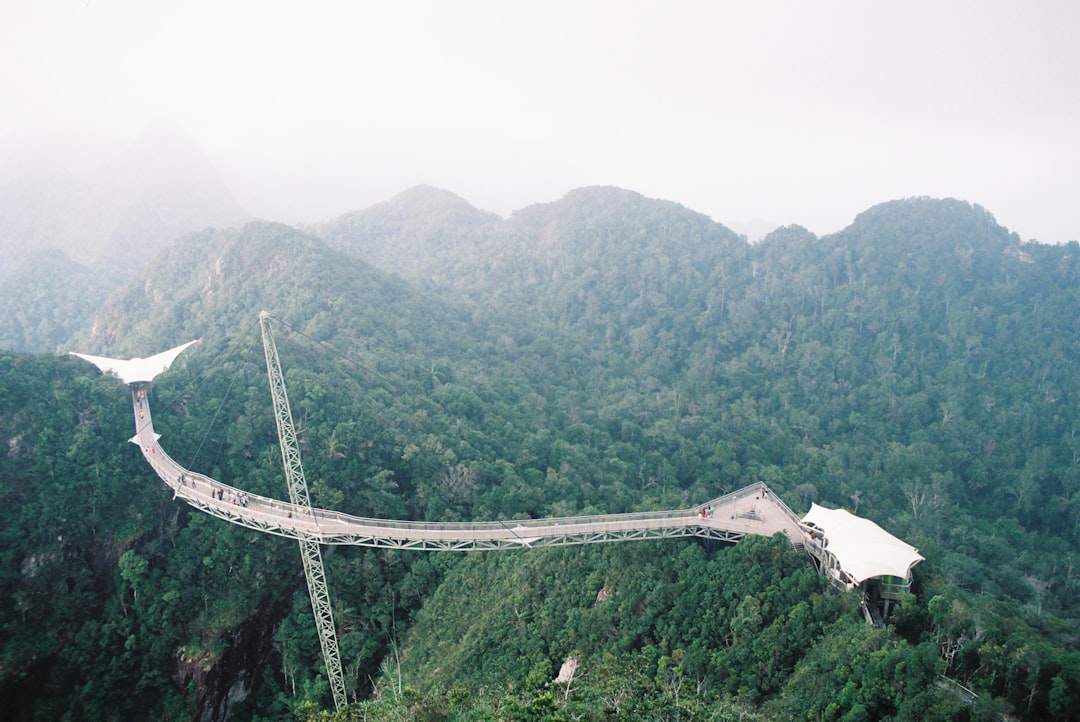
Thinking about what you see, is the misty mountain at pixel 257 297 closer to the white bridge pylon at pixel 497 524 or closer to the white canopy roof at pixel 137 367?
the white canopy roof at pixel 137 367

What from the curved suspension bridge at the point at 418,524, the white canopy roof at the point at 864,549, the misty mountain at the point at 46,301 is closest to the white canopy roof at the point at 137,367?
the curved suspension bridge at the point at 418,524

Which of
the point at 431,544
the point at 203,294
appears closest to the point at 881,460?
the point at 431,544

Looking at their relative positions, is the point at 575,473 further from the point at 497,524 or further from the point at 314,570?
the point at 314,570

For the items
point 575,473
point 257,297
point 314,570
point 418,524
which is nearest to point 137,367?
point 257,297

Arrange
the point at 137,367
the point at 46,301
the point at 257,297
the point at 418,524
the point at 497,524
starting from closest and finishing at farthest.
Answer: the point at 418,524
the point at 497,524
the point at 137,367
the point at 257,297
the point at 46,301

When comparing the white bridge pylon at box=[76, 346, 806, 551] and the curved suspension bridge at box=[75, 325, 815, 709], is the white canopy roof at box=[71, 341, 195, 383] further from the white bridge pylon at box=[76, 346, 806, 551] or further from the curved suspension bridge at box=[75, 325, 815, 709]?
the white bridge pylon at box=[76, 346, 806, 551]

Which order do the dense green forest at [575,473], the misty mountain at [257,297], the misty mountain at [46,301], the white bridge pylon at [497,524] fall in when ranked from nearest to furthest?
1. the dense green forest at [575,473]
2. the white bridge pylon at [497,524]
3. the misty mountain at [257,297]
4. the misty mountain at [46,301]

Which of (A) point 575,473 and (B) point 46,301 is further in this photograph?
(B) point 46,301
